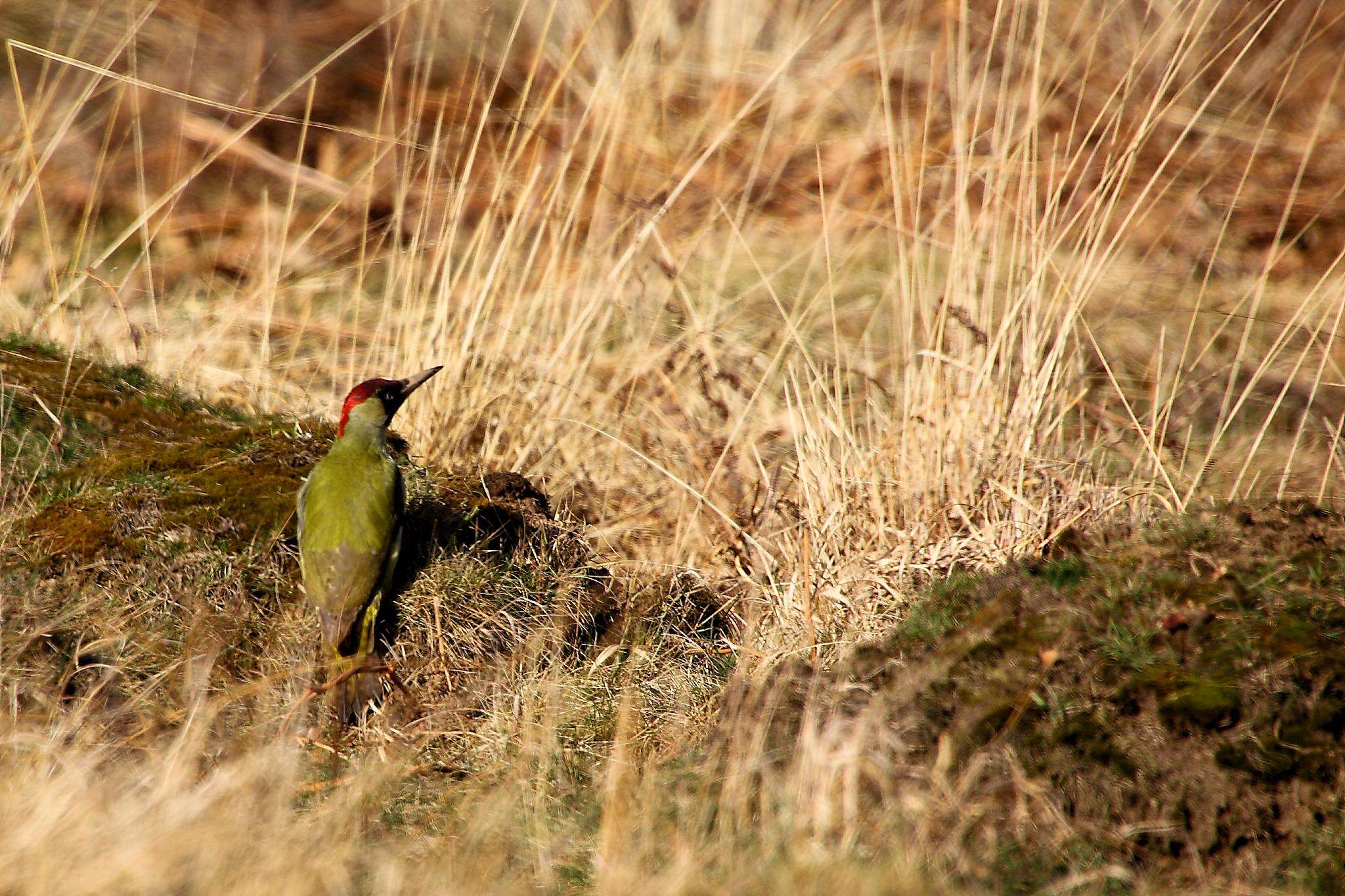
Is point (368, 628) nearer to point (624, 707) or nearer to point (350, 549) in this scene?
point (350, 549)

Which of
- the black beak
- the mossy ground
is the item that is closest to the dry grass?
the mossy ground

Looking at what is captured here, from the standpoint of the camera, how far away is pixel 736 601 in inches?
196

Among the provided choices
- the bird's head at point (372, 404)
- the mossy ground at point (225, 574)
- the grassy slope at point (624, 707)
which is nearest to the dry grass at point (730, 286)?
the grassy slope at point (624, 707)

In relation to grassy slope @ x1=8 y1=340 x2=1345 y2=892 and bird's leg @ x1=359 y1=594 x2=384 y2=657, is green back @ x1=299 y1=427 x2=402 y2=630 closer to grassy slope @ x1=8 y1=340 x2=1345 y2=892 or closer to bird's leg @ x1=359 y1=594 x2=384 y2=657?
bird's leg @ x1=359 y1=594 x2=384 y2=657

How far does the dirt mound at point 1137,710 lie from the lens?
9.43 feet

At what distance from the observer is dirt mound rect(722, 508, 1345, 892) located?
2.87 metres

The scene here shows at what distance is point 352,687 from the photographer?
393 cm

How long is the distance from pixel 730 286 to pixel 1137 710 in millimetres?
5268

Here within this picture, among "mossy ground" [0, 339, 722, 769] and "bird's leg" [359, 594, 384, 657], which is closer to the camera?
"mossy ground" [0, 339, 722, 769]

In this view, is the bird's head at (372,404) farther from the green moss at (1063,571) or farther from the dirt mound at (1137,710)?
the green moss at (1063,571)

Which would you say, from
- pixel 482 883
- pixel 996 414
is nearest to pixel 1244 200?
pixel 996 414

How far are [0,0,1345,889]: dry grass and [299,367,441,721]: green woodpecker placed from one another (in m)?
0.55

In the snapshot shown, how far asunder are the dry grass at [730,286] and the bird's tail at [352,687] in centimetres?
51

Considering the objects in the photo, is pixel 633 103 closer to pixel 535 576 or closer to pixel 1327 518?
pixel 535 576
